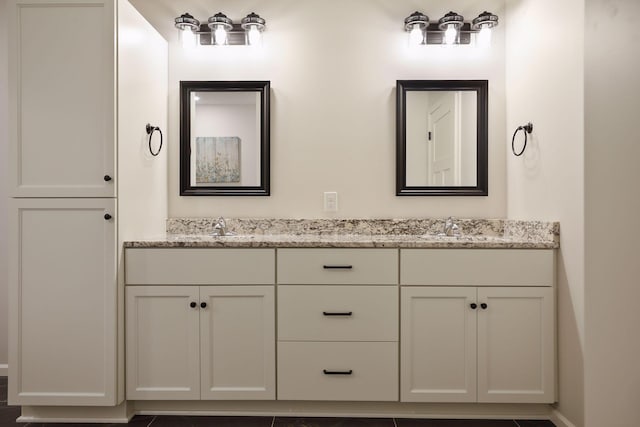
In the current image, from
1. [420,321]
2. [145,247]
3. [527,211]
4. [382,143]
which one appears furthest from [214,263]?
[527,211]

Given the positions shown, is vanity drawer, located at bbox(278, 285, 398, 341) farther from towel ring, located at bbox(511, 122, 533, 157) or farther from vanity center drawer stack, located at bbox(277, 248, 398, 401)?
towel ring, located at bbox(511, 122, 533, 157)

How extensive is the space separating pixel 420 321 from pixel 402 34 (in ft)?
5.28

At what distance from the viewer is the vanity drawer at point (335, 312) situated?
198 centimetres

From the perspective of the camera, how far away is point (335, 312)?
1979 millimetres

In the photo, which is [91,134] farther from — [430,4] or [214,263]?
[430,4]

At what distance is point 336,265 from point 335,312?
0.22 metres

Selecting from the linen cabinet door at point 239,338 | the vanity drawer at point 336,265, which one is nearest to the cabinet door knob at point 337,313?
the vanity drawer at point 336,265

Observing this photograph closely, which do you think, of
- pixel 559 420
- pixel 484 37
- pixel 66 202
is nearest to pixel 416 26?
pixel 484 37

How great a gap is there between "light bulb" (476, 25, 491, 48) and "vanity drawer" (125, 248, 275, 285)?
1.68m

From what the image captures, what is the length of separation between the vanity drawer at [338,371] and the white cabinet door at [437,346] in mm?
74

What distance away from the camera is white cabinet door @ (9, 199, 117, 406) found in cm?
192

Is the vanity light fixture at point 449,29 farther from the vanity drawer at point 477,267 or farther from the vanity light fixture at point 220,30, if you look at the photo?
the vanity drawer at point 477,267

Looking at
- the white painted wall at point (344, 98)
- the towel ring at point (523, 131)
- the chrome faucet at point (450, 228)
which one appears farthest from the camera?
the white painted wall at point (344, 98)

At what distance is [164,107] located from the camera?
2.46 m
